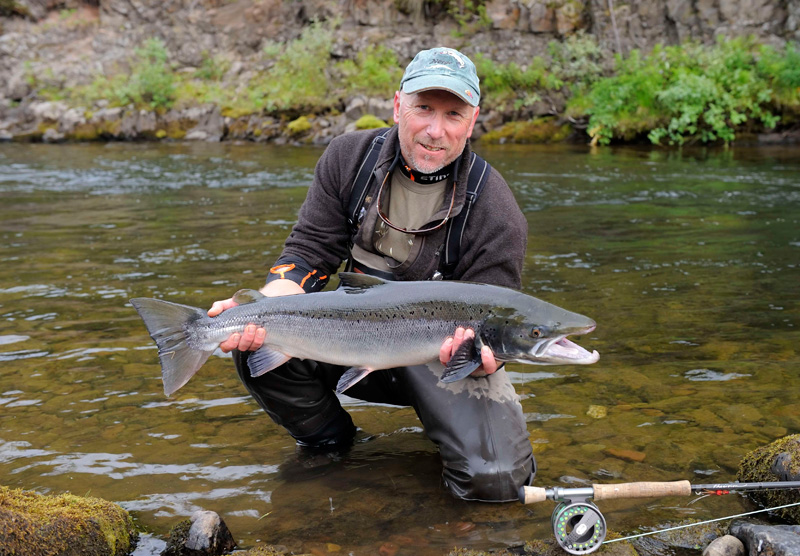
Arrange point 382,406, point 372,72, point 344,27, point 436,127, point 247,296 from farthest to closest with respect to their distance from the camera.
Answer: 1. point 344,27
2. point 372,72
3. point 382,406
4. point 436,127
5. point 247,296

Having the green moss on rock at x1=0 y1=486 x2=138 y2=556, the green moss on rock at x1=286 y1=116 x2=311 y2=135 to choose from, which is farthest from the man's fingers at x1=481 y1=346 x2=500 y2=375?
the green moss on rock at x1=286 y1=116 x2=311 y2=135

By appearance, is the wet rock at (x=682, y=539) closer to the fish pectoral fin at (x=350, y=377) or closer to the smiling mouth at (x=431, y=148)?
the fish pectoral fin at (x=350, y=377)

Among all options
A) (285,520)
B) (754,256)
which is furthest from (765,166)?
(285,520)

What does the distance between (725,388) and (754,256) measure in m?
4.16

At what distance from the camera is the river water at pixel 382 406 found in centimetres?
347

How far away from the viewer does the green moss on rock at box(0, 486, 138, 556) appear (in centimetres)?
274

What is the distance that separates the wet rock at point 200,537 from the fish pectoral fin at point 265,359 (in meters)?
0.70

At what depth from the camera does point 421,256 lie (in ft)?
12.9

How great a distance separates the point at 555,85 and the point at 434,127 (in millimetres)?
22764

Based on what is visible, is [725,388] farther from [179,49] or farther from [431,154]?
[179,49]

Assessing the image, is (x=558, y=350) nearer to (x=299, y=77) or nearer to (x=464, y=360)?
(x=464, y=360)

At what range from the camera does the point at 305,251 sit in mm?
4086

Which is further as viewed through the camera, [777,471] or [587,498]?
[777,471]

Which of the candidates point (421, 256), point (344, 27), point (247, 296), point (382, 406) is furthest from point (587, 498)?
point (344, 27)
